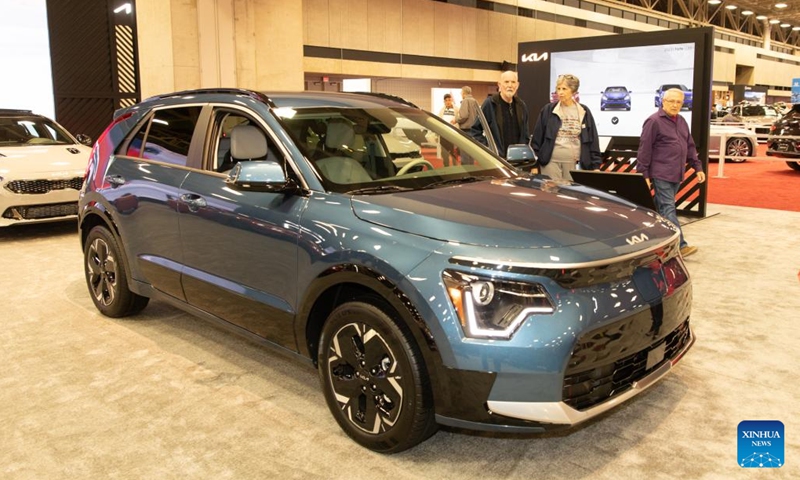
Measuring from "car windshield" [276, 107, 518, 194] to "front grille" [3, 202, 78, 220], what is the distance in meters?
5.55

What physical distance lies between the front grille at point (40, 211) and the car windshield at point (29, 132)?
1.20 metres

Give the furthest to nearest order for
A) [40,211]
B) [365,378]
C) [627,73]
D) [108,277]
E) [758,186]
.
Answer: [758,186]
[627,73]
[40,211]
[108,277]
[365,378]

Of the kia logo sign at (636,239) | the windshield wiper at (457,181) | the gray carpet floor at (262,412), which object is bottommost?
the gray carpet floor at (262,412)

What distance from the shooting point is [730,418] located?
10.5 ft

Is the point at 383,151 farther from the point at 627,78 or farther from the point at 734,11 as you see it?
the point at 734,11

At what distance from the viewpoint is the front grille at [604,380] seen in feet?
8.16

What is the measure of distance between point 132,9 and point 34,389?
1079 cm

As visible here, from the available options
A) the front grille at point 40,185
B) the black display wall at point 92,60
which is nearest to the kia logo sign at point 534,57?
the front grille at point 40,185

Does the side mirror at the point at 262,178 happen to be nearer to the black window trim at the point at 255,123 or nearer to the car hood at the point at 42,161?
the black window trim at the point at 255,123

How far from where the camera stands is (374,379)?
2760 mm

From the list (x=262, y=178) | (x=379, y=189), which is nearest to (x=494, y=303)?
(x=379, y=189)

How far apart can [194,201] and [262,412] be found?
1.18 metres

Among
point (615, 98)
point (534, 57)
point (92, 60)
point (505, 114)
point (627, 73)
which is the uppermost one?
point (92, 60)

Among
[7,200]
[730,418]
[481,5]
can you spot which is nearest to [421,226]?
[730,418]
